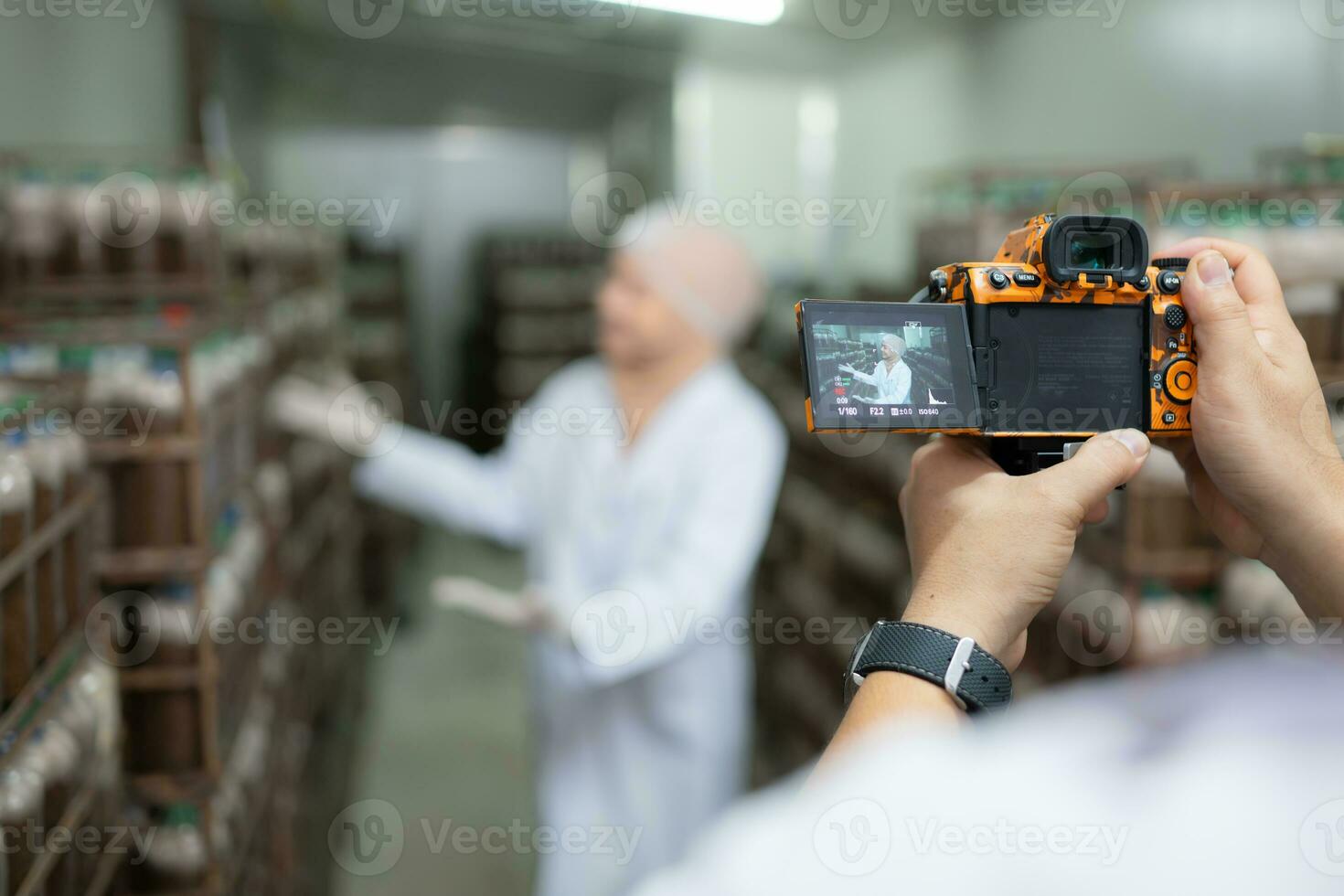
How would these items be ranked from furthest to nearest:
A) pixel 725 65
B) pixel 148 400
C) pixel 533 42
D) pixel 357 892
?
pixel 533 42 → pixel 725 65 → pixel 357 892 → pixel 148 400

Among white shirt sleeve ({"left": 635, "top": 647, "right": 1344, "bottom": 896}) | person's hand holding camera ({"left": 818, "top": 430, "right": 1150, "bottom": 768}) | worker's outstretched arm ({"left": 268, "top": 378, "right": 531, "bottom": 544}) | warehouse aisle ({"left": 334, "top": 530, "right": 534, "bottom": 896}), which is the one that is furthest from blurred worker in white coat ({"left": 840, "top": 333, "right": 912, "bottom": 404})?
warehouse aisle ({"left": 334, "top": 530, "right": 534, "bottom": 896})

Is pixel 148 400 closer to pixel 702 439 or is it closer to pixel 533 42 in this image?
pixel 702 439

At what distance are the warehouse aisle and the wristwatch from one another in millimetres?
3070

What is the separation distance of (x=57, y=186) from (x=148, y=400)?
885mm

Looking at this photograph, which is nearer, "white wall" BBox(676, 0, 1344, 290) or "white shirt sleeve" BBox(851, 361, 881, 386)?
"white shirt sleeve" BBox(851, 361, 881, 386)

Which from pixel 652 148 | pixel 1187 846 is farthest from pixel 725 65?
pixel 1187 846

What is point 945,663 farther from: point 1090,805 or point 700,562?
point 700,562

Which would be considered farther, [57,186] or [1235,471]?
[57,186]

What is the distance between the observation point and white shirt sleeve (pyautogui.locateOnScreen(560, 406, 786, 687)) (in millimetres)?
2328

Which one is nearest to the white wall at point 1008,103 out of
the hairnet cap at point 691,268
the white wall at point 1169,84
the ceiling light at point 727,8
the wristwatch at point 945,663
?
the white wall at point 1169,84

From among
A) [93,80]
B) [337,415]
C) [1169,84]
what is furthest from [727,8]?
[337,415]

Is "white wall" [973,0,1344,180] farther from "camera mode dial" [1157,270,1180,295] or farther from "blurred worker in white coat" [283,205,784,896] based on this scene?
"camera mode dial" [1157,270,1180,295]

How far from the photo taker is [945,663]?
0.79 meters

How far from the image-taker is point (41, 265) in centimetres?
265
